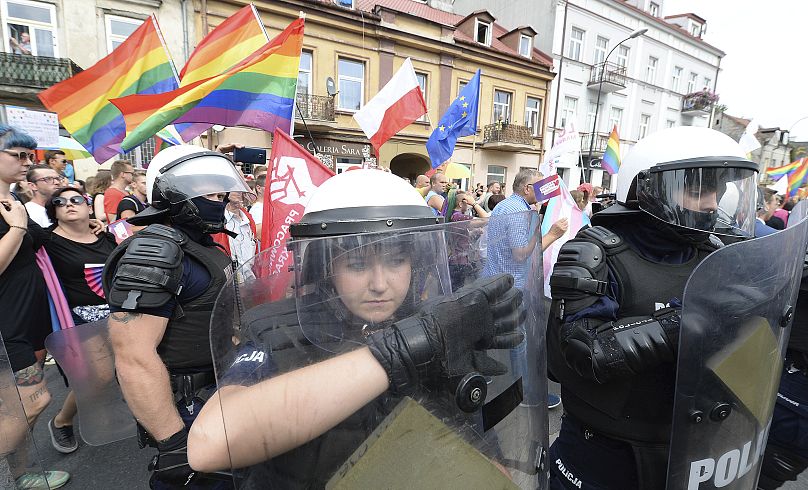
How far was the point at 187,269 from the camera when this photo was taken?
1.60 meters

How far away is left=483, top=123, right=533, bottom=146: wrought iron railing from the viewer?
17.3 metres

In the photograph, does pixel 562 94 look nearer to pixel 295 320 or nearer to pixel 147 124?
pixel 147 124

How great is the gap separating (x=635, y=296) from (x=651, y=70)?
27.0 meters

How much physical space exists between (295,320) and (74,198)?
9.72 ft

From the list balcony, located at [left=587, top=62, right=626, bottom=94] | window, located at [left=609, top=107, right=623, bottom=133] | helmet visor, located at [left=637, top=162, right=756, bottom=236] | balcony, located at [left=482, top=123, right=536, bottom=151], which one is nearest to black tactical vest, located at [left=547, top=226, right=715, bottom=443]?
helmet visor, located at [left=637, top=162, right=756, bottom=236]

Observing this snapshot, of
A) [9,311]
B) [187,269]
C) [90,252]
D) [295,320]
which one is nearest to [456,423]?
[295,320]

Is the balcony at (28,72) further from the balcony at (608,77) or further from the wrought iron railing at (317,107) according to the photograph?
the balcony at (608,77)

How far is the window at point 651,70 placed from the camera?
22.3 metres

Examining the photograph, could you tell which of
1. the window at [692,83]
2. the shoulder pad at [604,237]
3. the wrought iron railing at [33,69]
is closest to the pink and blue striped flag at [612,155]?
the shoulder pad at [604,237]

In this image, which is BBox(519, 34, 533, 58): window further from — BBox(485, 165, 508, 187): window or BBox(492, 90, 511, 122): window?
BBox(485, 165, 508, 187): window

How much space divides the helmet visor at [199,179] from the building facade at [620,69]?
18113mm

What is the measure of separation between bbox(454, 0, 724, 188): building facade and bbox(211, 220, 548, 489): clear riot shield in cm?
1875

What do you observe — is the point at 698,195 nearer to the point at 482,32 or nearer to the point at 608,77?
the point at 482,32

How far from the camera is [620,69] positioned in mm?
20422
